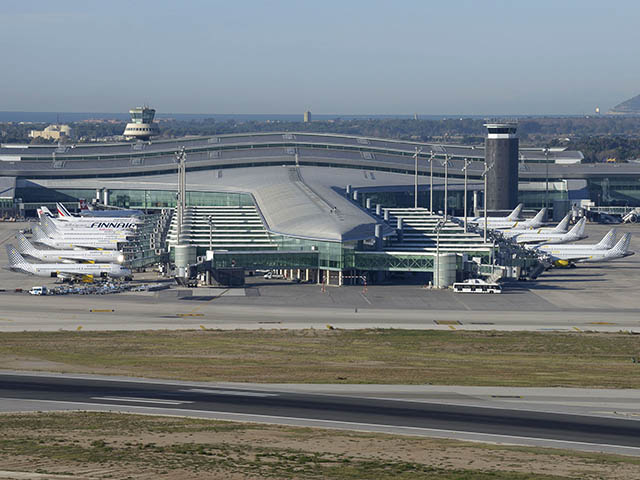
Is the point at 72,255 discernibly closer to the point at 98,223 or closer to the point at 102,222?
the point at 98,223

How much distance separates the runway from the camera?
50000mm

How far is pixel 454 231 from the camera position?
136 meters

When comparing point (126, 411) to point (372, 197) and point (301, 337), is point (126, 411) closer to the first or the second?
point (301, 337)

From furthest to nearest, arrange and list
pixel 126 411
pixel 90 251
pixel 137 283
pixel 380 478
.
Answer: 1. pixel 90 251
2. pixel 137 283
3. pixel 126 411
4. pixel 380 478

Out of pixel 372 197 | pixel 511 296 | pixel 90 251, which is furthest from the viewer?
pixel 372 197

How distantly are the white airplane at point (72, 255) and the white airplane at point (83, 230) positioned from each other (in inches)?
534

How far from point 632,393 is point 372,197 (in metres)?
137

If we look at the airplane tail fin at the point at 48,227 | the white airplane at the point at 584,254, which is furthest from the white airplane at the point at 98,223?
the white airplane at the point at 584,254

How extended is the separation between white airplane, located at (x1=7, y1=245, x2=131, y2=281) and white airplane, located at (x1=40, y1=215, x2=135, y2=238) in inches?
931

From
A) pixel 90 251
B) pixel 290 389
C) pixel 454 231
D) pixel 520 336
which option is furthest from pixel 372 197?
pixel 290 389

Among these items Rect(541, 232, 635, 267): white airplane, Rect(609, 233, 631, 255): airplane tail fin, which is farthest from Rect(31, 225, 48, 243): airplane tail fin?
Rect(609, 233, 631, 255): airplane tail fin

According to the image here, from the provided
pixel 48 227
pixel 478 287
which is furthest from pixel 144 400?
pixel 48 227

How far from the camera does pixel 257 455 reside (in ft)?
147

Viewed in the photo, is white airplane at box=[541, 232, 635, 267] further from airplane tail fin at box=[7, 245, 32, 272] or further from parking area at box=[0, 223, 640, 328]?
airplane tail fin at box=[7, 245, 32, 272]
